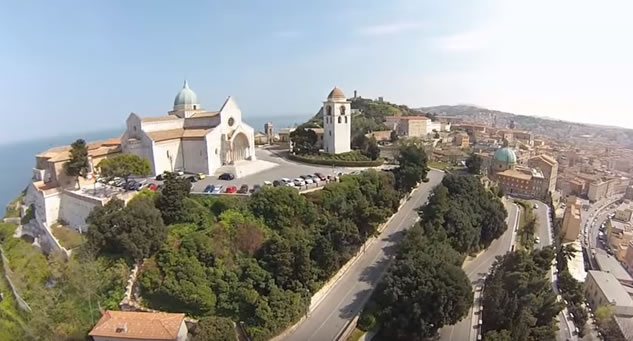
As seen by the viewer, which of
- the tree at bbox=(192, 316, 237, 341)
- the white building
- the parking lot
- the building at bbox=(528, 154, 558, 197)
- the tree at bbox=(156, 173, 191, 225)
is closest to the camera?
the tree at bbox=(192, 316, 237, 341)

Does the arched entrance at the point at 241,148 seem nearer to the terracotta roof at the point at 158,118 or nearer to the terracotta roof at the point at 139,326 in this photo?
the terracotta roof at the point at 158,118

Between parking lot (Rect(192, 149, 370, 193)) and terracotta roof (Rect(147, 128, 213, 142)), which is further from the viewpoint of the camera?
terracotta roof (Rect(147, 128, 213, 142))

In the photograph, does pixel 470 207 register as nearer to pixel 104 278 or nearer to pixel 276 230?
pixel 276 230

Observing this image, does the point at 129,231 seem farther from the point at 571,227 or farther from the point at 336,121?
the point at 571,227

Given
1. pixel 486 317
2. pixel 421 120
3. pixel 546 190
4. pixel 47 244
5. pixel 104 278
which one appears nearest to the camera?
pixel 104 278

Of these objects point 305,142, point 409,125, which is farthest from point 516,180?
point 305,142

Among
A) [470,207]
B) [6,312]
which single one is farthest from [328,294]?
[6,312]

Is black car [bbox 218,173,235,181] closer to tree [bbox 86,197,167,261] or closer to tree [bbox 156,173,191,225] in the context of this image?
tree [bbox 156,173,191,225]

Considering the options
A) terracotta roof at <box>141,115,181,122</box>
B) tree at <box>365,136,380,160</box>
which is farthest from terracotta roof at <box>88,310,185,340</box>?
tree at <box>365,136,380,160</box>
